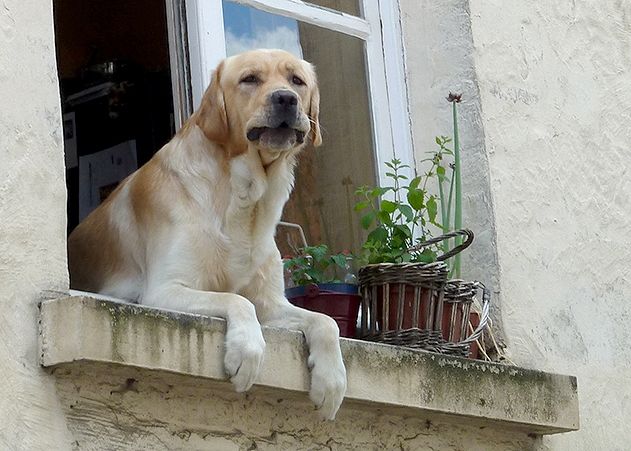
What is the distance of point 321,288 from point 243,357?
84cm

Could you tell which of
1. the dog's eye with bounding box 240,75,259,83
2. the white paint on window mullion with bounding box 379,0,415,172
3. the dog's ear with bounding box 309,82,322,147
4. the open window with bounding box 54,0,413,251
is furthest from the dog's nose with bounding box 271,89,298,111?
the white paint on window mullion with bounding box 379,0,415,172

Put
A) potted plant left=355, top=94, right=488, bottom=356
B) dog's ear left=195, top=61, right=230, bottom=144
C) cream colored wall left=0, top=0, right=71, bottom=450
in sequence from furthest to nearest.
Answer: potted plant left=355, top=94, right=488, bottom=356 < dog's ear left=195, top=61, right=230, bottom=144 < cream colored wall left=0, top=0, right=71, bottom=450

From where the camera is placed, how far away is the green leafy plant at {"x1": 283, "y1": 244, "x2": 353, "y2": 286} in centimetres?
456

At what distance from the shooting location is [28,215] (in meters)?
3.69

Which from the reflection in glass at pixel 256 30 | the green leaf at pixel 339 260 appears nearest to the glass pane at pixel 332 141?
Answer: the reflection in glass at pixel 256 30

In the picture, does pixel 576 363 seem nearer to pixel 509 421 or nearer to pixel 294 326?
A: pixel 509 421

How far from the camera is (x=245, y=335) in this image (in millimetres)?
3746

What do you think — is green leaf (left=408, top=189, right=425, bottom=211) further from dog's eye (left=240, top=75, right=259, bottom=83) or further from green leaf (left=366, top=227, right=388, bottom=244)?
dog's eye (left=240, top=75, right=259, bottom=83)

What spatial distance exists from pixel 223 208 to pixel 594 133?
1.82 meters

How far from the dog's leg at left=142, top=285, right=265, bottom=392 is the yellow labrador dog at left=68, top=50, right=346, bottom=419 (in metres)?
0.03

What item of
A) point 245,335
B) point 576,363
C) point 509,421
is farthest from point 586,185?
point 245,335

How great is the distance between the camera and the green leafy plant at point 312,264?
15.0ft

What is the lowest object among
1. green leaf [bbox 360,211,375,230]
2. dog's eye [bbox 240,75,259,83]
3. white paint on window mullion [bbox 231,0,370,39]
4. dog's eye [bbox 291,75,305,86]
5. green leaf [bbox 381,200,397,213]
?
green leaf [bbox 360,211,375,230]

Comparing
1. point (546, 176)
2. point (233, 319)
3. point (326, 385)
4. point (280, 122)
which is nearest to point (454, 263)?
point (546, 176)
